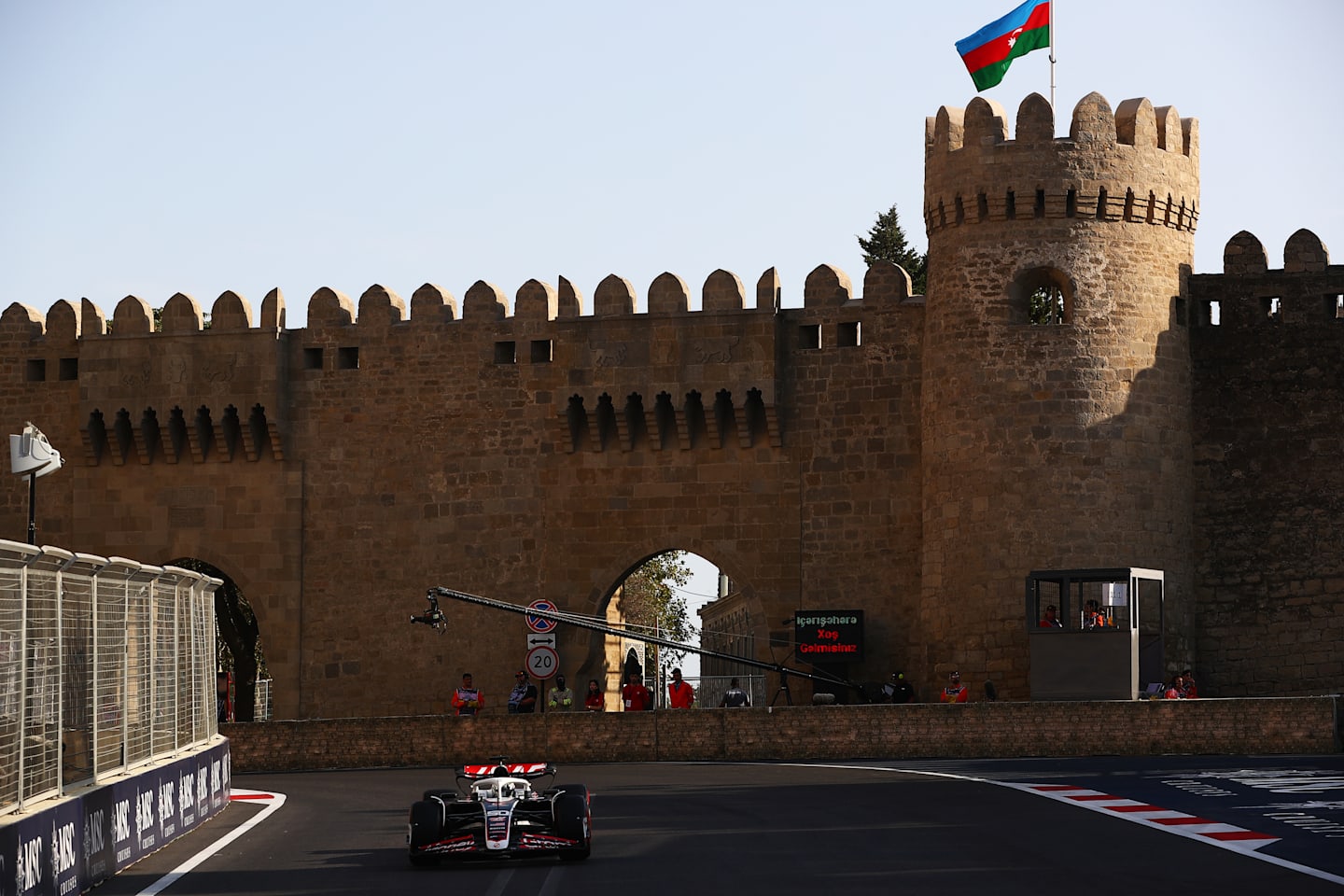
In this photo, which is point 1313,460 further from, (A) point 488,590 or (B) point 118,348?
Answer: (B) point 118,348

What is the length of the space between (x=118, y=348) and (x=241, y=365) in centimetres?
232

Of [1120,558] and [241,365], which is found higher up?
[241,365]

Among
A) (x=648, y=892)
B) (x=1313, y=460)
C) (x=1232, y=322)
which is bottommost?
(x=648, y=892)

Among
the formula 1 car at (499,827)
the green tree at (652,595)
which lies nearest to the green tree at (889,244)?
the green tree at (652,595)

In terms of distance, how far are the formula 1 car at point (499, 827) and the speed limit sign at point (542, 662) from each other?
16126 millimetres

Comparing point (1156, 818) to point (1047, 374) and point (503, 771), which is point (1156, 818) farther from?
point (1047, 374)

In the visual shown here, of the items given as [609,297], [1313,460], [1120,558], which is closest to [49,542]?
[609,297]

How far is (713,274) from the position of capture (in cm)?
3366

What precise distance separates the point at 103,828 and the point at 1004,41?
22332 mm

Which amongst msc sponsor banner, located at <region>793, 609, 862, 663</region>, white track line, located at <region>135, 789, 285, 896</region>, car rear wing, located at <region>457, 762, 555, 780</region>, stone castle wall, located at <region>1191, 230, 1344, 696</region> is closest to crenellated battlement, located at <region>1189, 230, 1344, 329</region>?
stone castle wall, located at <region>1191, 230, 1344, 696</region>

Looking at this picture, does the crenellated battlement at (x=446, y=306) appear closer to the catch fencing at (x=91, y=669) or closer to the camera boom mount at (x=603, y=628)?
the camera boom mount at (x=603, y=628)

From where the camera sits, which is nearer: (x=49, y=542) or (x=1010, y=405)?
(x=1010, y=405)

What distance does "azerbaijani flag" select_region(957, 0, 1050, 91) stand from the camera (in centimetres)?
3234

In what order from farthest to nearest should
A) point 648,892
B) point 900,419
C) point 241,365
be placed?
1. point 241,365
2. point 900,419
3. point 648,892
